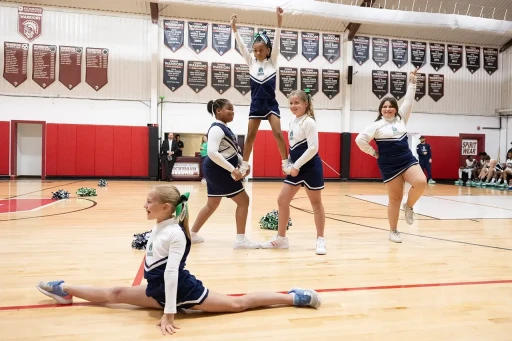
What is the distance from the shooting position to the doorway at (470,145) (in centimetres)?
1748

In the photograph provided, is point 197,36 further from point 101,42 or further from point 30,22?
point 30,22

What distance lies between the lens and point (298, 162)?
12.2 feet

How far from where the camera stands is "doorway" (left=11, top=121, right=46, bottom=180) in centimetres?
1434

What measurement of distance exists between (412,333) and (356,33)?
1557 centimetres

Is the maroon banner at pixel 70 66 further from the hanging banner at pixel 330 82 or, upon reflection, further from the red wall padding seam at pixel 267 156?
the hanging banner at pixel 330 82

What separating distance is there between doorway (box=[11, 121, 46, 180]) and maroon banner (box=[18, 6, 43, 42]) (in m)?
3.07

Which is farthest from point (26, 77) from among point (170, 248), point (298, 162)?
point (170, 248)

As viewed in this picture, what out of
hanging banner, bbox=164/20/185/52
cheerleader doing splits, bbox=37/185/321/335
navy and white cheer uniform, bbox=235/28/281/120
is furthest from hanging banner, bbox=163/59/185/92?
cheerleader doing splits, bbox=37/185/321/335

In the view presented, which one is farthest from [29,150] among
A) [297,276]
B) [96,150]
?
[297,276]

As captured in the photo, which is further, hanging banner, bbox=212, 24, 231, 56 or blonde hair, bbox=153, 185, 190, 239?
hanging banner, bbox=212, 24, 231, 56

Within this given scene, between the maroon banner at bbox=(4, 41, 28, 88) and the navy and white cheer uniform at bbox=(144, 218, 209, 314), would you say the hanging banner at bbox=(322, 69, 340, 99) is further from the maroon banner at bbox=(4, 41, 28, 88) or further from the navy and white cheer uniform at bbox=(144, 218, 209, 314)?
the navy and white cheer uniform at bbox=(144, 218, 209, 314)

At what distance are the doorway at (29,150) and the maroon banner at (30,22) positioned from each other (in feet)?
10.1

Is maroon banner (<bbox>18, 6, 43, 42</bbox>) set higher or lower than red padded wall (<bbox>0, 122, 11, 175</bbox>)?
higher

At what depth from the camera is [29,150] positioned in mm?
14539
